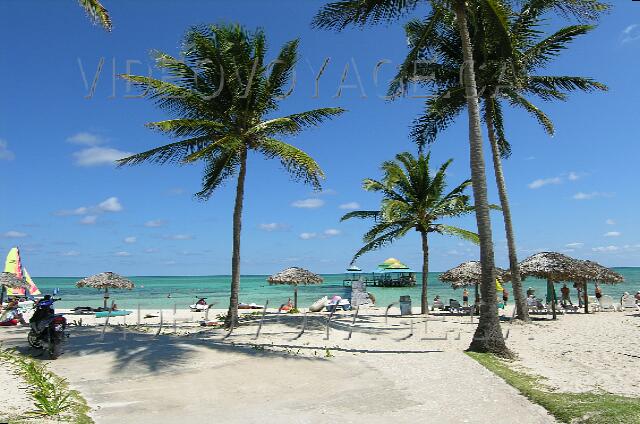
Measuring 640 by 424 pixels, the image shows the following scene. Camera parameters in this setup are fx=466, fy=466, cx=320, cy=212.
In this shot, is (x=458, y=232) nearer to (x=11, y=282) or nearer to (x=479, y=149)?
(x=479, y=149)

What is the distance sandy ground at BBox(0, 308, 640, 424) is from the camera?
19.5 feet

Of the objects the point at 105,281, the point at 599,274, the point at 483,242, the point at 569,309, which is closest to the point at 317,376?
the point at 483,242

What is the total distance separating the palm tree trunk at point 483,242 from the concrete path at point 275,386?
0.79m

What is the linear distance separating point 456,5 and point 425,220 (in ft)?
39.5

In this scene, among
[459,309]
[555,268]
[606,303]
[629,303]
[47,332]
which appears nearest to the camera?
[47,332]

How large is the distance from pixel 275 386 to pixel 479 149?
7.15 m

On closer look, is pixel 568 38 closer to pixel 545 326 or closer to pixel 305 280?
pixel 545 326

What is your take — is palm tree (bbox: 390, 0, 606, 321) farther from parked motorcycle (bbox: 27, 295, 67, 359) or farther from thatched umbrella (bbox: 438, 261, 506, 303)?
parked motorcycle (bbox: 27, 295, 67, 359)

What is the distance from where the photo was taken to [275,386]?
7191 millimetres

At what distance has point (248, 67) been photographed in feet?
46.9

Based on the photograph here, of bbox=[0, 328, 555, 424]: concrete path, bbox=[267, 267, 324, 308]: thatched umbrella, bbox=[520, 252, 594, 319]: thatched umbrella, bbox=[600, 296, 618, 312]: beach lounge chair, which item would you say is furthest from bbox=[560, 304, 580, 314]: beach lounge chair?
bbox=[0, 328, 555, 424]: concrete path

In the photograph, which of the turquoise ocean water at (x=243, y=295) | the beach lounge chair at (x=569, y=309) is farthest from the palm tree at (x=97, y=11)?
the beach lounge chair at (x=569, y=309)

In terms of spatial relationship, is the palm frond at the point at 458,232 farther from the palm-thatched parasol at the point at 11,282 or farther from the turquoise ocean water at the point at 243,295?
the palm-thatched parasol at the point at 11,282

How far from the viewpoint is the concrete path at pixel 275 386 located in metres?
5.81
